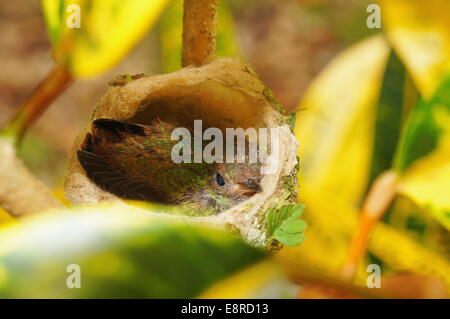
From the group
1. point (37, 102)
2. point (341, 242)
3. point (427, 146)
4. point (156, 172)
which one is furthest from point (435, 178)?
point (37, 102)

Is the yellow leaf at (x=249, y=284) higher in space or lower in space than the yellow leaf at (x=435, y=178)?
lower

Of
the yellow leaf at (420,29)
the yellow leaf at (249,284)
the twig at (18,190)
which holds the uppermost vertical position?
the yellow leaf at (420,29)

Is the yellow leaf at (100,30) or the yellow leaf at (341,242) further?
the yellow leaf at (341,242)

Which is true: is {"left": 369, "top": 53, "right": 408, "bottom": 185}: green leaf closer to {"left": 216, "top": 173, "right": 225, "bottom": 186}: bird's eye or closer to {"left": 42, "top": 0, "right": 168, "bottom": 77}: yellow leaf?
{"left": 216, "top": 173, "right": 225, "bottom": 186}: bird's eye

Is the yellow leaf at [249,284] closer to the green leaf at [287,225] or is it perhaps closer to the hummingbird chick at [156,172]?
the green leaf at [287,225]

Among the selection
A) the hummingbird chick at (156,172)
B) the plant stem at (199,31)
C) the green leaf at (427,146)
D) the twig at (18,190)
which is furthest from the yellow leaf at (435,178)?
the twig at (18,190)

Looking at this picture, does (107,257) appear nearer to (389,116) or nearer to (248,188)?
(248,188)

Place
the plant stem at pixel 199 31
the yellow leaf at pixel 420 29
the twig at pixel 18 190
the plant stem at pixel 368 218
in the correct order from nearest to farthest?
the twig at pixel 18 190, the plant stem at pixel 199 31, the plant stem at pixel 368 218, the yellow leaf at pixel 420 29

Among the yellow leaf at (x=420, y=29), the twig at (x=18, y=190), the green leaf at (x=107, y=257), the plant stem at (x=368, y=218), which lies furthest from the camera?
the yellow leaf at (x=420, y=29)
